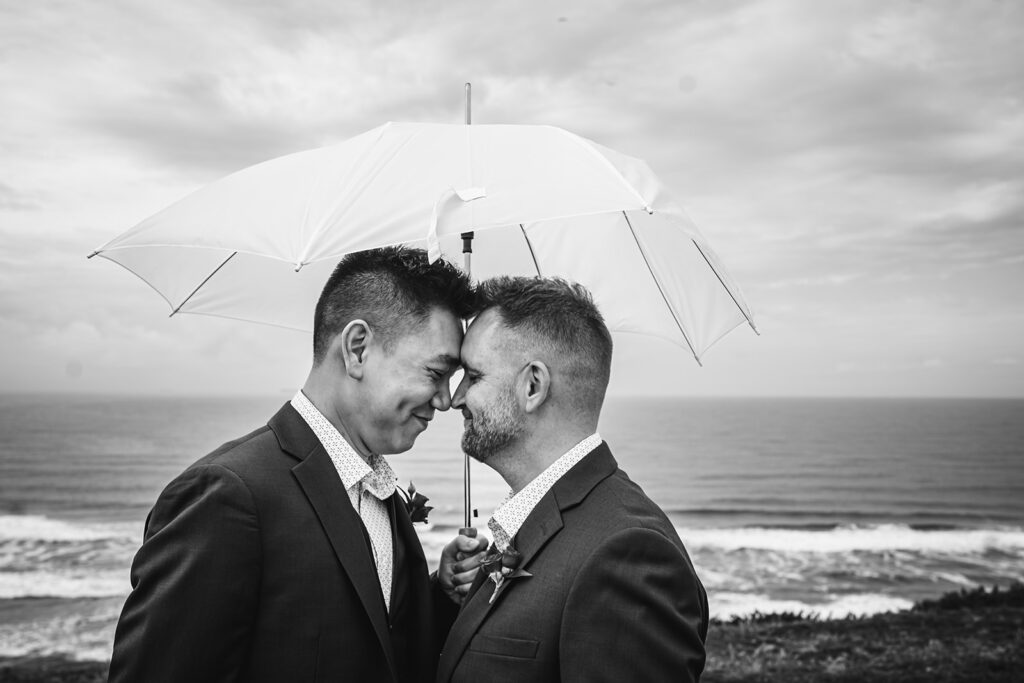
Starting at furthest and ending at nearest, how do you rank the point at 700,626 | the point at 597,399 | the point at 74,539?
the point at 74,539 < the point at 597,399 < the point at 700,626

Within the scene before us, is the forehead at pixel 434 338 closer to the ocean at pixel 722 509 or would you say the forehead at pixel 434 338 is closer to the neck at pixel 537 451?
the neck at pixel 537 451

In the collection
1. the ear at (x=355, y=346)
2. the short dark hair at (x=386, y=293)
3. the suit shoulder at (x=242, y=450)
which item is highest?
the short dark hair at (x=386, y=293)

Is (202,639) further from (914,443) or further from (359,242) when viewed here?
(914,443)

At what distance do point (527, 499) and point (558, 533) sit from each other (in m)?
0.24

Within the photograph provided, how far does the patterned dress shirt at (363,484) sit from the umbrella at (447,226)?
65cm

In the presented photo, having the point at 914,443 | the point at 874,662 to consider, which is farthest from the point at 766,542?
the point at 914,443

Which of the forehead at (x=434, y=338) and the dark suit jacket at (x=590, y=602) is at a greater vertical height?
the forehead at (x=434, y=338)

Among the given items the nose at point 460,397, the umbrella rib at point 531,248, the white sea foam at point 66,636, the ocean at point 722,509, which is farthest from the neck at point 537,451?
the ocean at point 722,509

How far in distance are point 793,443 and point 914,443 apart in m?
13.6

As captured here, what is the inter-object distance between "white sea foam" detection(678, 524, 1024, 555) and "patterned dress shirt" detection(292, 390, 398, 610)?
29789 millimetres

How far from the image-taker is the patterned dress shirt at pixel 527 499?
3215 mm

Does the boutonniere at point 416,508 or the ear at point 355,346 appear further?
the boutonniere at point 416,508

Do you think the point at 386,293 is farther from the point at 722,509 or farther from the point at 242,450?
the point at 722,509

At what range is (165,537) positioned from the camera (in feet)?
8.44
